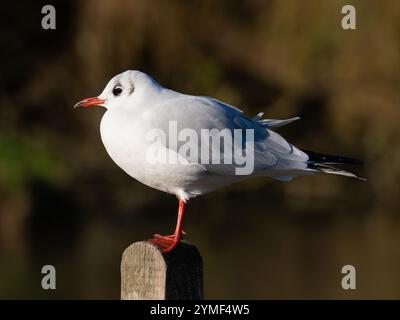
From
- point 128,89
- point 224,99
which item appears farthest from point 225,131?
point 224,99

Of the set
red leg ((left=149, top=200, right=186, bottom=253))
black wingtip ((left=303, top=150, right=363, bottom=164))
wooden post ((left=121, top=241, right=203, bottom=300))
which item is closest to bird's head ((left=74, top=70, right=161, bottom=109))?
red leg ((left=149, top=200, right=186, bottom=253))

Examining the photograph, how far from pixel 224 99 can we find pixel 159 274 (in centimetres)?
587

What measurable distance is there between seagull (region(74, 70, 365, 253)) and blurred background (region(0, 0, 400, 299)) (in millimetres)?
3409

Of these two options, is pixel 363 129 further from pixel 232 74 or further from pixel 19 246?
pixel 19 246

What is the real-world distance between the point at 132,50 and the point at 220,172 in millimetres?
4988

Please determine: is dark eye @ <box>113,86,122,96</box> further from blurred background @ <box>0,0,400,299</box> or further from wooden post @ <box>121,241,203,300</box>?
blurred background @ <box>0,0,400,299</box>

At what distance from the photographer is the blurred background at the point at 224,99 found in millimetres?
6562

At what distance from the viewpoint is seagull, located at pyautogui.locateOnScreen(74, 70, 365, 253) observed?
2.54m

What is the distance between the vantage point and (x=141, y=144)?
8.27 ft

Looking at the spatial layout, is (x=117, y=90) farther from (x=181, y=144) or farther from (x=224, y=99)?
(x=224, y=99)

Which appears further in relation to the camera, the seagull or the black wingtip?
the black wingtip

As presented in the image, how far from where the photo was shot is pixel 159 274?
2.09 m

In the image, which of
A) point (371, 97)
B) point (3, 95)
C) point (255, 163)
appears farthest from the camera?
point (3, 95)
